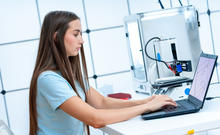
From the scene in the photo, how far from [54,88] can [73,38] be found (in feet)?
1.04

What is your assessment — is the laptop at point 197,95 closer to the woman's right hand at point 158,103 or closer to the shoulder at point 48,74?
the woman's right hand at point 158,103

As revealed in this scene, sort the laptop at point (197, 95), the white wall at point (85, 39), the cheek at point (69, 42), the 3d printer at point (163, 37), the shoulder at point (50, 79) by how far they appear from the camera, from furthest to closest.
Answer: the white wall at point (85, 39)
the 3d printer at point (163, 37)
the cheek at point (69, 42)
the shoulder at point (50, 79)
the laptop at point (197, 95)

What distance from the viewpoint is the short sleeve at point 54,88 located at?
5.63 ft

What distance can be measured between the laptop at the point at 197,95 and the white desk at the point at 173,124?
0.03 metres

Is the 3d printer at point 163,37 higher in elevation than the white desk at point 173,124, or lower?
higher

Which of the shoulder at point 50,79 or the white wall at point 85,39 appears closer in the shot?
the shoulder at point 50,79

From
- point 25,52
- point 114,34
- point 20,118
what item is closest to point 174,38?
point 114,34

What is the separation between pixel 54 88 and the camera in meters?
1.73

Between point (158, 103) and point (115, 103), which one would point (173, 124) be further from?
point (115, 103)

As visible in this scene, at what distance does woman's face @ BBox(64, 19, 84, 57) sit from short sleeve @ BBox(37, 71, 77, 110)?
191 mm

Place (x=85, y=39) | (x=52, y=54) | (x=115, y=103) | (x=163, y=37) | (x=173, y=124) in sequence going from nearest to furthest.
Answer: (x=173, y=124)
(x=52, y=54)
(x=115, y=103)
(x=163, y=37)
(x=85, y=39)

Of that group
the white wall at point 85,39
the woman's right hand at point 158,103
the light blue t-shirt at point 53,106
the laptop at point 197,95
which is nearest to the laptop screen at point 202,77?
the laptop at point 197,95

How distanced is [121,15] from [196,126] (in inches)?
82.6

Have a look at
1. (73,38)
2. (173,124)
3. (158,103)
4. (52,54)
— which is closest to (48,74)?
(52,54)
